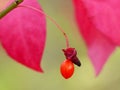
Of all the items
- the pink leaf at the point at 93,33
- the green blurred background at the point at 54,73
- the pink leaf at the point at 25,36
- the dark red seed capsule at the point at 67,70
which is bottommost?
the dark red seed capsule at the point at 67,70

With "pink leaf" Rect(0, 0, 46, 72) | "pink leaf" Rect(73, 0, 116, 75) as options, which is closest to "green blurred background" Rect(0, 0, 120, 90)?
"pink leaf" Rect(73, 0, 116, 75)

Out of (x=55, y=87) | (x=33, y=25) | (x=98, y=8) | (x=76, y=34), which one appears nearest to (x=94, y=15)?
(x=98, y=8)

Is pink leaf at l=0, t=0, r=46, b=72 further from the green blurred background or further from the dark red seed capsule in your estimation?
the green blurred background

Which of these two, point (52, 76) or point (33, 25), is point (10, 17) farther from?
point (52, 76)

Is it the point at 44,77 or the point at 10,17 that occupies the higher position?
the point at 44,77

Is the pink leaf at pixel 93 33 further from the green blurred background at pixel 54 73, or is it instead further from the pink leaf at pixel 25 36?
the green blurred background at pixel 54 73

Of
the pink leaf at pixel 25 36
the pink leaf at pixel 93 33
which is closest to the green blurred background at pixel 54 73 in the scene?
the pink leaf at pixel 93 33
